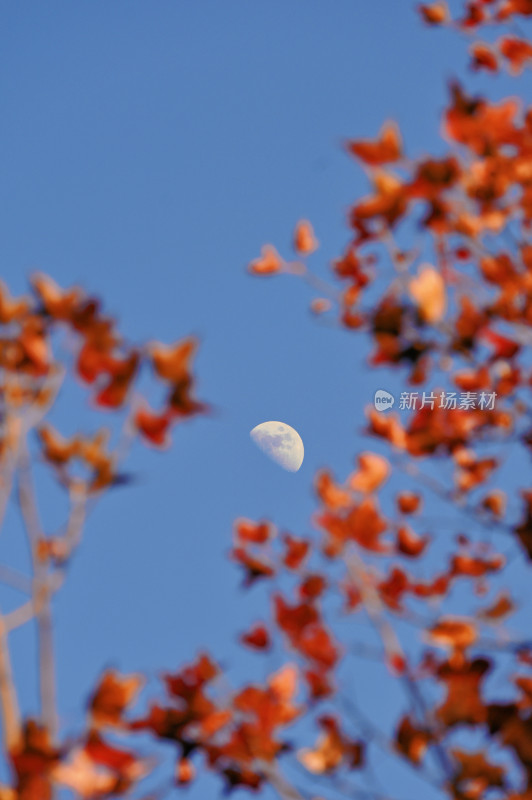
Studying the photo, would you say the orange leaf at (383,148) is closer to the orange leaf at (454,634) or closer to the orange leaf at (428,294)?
the orange leaf at (428,294)

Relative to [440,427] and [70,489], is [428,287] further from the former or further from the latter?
[70,489]

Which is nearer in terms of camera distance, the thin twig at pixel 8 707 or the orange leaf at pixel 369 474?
the thin twig at pixel 8 707

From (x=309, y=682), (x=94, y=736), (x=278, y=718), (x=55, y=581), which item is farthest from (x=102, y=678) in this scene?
(x=309, y=682)

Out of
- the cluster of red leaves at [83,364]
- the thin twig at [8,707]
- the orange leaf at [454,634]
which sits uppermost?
the cluster of red leaves at [83,364]

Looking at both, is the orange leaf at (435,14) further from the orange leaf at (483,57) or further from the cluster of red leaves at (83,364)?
the cluster of red leaves at (83,364)

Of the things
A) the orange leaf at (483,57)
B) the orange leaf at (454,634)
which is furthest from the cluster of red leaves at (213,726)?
the orange leaf at (483,57)

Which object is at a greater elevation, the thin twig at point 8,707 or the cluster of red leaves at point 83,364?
the cluster of red leaves at point 83,364

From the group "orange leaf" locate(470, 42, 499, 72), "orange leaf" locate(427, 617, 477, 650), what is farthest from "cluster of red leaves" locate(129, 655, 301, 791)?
"orange leaf" locate(470, 42, 499, 72)

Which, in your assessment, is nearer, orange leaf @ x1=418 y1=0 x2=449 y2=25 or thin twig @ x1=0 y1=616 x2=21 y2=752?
thin twig @ x1=0 y1=616 x2=21 y2=752

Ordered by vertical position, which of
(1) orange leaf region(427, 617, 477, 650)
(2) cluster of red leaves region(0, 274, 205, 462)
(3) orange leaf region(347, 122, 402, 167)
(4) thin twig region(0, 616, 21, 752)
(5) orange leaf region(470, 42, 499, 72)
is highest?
(5) orange leaf region(470, 42, 499, 72)

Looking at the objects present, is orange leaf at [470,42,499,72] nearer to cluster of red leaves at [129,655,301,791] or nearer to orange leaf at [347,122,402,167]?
orange leaf at [347,122,402,167]

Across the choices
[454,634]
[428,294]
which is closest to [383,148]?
[428,294]

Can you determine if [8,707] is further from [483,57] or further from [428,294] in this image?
[483,57]

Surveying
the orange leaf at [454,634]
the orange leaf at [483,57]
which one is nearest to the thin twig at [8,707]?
the orange leaf at [454,634]
